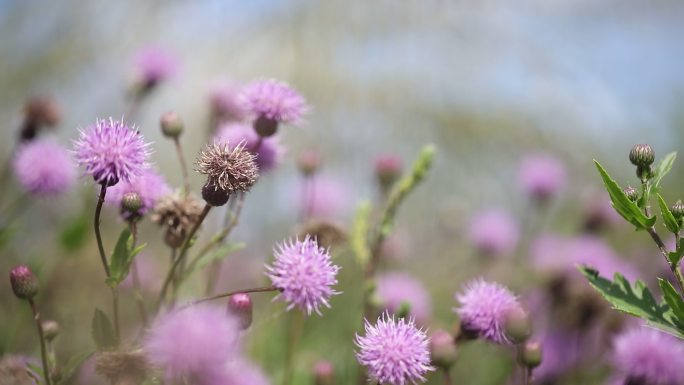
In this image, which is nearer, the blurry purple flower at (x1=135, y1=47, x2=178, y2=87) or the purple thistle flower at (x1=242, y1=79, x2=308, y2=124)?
the purple thistle flower at (x1=242, y1=79, x2=308, y2=124)

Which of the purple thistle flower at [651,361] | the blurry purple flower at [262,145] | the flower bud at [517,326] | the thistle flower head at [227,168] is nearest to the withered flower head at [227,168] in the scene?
the thistle flower head at [227,168]

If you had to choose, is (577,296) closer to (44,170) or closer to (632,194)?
(632,194)

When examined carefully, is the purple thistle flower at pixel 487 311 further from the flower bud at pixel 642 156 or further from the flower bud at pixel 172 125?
the flower bud at pixel 172 125

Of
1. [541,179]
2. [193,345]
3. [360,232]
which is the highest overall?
[541,179]

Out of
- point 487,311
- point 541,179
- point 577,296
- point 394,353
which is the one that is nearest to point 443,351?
point 487,311

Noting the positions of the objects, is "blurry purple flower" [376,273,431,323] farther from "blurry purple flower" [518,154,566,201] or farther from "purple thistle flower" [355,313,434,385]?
"purple thistle flower" [355,313,434,385]

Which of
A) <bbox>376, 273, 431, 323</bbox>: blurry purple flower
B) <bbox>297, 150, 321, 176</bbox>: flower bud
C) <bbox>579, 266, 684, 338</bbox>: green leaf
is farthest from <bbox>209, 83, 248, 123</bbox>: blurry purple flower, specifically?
<bbox>579, 266, 684, 338</bbox>: green leaf

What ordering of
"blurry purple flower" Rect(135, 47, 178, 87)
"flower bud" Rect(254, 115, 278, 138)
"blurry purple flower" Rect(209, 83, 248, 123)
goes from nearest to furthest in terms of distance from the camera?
1. "flower bud" Rect(254, 115, 278, 138)
2. "blurry purple flower" Rect(209, 83, 248, 123)
3. "blurry purple flower" Rect(135, 47, 178, 87)
